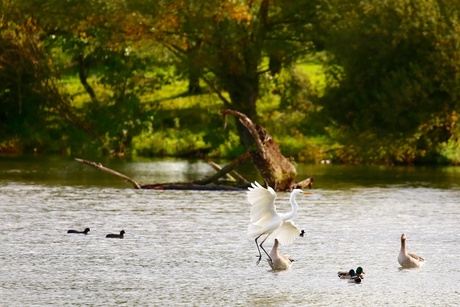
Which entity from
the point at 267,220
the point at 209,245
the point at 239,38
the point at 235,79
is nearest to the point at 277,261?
the point at 267,220

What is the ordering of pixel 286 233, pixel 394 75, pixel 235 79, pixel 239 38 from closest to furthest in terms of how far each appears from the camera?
pixel 286 233 < pixel 394 75 < pixel 239 38 < pixel 235 79

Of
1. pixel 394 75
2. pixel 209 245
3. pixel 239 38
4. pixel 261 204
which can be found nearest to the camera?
pixel 261 204

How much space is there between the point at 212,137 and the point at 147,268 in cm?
3028

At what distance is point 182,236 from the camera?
2677cm

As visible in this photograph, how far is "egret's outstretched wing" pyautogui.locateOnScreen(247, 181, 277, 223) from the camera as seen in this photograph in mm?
23469

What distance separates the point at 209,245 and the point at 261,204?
2097mm

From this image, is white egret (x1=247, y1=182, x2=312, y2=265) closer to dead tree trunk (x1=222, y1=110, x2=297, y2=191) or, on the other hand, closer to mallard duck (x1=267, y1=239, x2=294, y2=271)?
mallard duck (x1=267, y1=239, x2=294, y2=271)

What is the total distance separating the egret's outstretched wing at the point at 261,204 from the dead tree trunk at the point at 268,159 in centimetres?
1103

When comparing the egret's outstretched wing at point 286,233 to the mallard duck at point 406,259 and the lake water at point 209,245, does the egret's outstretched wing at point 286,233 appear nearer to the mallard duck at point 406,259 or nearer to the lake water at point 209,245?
the lake water at point 209,245

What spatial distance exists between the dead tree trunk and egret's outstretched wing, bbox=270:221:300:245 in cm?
1094

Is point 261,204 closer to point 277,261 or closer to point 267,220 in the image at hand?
point 267,220

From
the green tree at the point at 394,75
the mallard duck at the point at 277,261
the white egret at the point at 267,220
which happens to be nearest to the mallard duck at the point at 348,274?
the mallard duck at the point at 277,261

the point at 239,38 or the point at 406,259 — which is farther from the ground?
the point at 239,38

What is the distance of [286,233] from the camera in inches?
938
